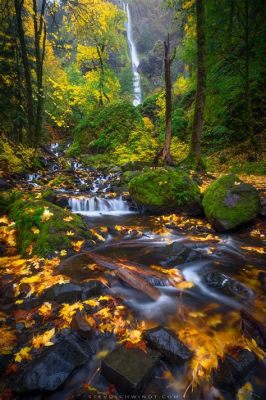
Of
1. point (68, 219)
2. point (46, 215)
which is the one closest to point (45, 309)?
point (46, 215)

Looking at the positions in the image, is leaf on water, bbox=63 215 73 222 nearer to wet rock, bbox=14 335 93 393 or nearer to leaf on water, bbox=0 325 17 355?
leaf on water, bbox=0 325 17 355

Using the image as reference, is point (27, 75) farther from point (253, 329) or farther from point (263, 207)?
point (253, 329)

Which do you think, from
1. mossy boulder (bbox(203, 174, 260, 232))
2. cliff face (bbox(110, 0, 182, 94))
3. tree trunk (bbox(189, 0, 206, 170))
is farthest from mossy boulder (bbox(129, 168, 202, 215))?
cliff face (bbox(110, 0, 182, 94))

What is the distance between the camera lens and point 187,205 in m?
7.32

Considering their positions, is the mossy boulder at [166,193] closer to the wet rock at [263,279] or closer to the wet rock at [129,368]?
the wet rock at [263,279]

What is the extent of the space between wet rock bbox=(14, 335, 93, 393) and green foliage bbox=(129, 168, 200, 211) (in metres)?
5.13

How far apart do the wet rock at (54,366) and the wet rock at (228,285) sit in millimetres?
2140

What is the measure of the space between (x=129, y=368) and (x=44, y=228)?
→ 3.33 meters

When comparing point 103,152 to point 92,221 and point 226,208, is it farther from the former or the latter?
point 226,208

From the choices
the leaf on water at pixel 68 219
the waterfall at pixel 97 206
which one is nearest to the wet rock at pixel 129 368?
the leaf on water at pixel 68 219

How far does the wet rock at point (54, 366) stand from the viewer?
2307 mm

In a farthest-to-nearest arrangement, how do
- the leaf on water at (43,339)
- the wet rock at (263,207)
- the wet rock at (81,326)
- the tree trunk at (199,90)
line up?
the tree trunk at (199,90) < the wet rock at (263,207) < the wet rock at (81,326) < the leaf on water at (43,339)

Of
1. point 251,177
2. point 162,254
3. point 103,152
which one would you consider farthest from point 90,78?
point 162,254

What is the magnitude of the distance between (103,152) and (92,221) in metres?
10.5
